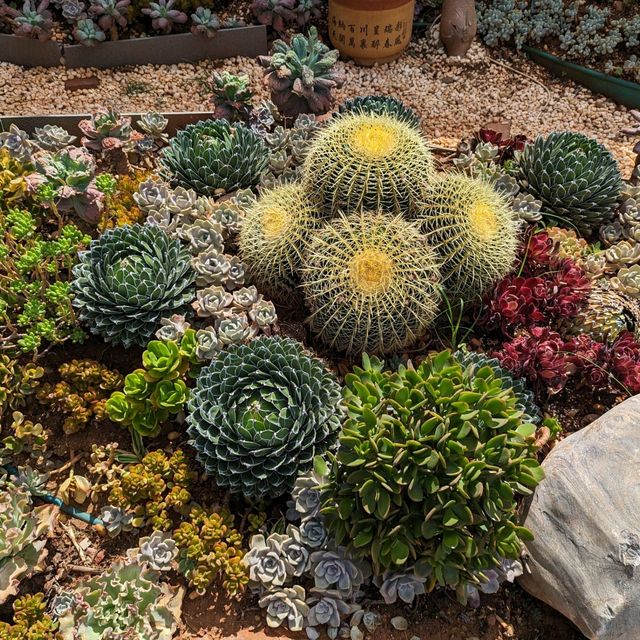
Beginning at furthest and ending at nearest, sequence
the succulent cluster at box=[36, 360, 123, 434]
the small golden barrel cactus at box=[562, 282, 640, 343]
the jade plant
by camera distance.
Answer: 1. the small golden barrel cactus at box=[562, 282, 640, 343]
2. the succulent cluster at box=[36, 360, 123, 434]
3. the jade plant

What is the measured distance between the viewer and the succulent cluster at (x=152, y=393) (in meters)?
2.67

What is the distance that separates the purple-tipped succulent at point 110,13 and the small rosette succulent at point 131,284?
8.85 ft

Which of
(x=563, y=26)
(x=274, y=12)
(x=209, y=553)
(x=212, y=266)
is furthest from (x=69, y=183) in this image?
(x=563, y=26)

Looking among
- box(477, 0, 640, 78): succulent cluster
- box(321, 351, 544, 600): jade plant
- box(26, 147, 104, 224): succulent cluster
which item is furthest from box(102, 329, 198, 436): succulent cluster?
box(477, 0, 640, 78): succulent cluster

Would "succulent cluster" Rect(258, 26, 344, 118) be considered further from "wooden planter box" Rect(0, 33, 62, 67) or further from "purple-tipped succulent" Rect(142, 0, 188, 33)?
"wooden planter box" Rect(0, 33, 62, 67)

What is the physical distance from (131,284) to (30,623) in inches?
56.7

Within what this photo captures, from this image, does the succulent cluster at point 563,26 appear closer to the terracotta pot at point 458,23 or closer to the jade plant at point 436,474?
the terracotta pot at point 458,23

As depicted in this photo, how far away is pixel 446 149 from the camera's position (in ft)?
13.7

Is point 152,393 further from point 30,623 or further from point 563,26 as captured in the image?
point 563,26

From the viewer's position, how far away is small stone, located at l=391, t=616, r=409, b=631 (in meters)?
2.42

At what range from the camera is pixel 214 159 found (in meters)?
3.48

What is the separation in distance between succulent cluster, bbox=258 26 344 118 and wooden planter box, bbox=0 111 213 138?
0.54m

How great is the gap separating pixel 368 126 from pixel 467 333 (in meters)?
1.12

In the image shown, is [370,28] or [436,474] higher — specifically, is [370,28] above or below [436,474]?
above
